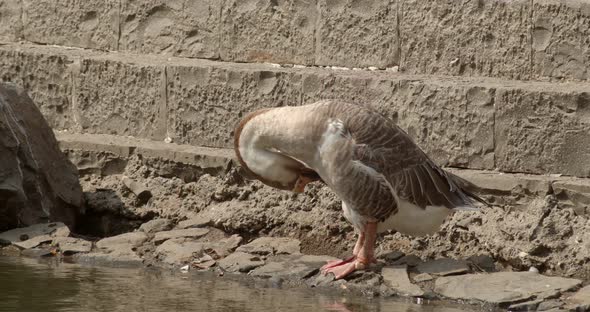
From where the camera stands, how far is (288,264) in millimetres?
8320

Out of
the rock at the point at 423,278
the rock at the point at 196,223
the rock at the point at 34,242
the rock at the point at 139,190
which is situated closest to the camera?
the rock at the point at 423,278

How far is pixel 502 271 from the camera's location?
8070 mm

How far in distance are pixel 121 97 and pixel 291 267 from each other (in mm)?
2416

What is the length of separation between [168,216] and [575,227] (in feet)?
9.37

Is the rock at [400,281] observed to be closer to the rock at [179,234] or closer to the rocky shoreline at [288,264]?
the rocky shoreline at [288,264]

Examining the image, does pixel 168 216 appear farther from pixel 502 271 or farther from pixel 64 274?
pixel 502 271

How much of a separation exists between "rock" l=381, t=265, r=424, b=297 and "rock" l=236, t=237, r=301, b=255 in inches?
32.6

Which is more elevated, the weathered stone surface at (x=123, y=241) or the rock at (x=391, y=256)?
the rock at (x=391, y=256)

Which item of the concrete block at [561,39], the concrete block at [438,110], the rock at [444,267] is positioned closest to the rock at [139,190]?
the concrete block at [438,110]

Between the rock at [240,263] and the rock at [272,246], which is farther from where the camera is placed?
the rock at [272,246]

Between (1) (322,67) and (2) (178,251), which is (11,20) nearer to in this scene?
(1) (322,67)

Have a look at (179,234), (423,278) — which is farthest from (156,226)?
(423,278)

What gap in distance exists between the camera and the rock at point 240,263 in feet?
27.4

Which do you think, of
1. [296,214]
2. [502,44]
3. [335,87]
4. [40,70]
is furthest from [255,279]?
[40,70]
